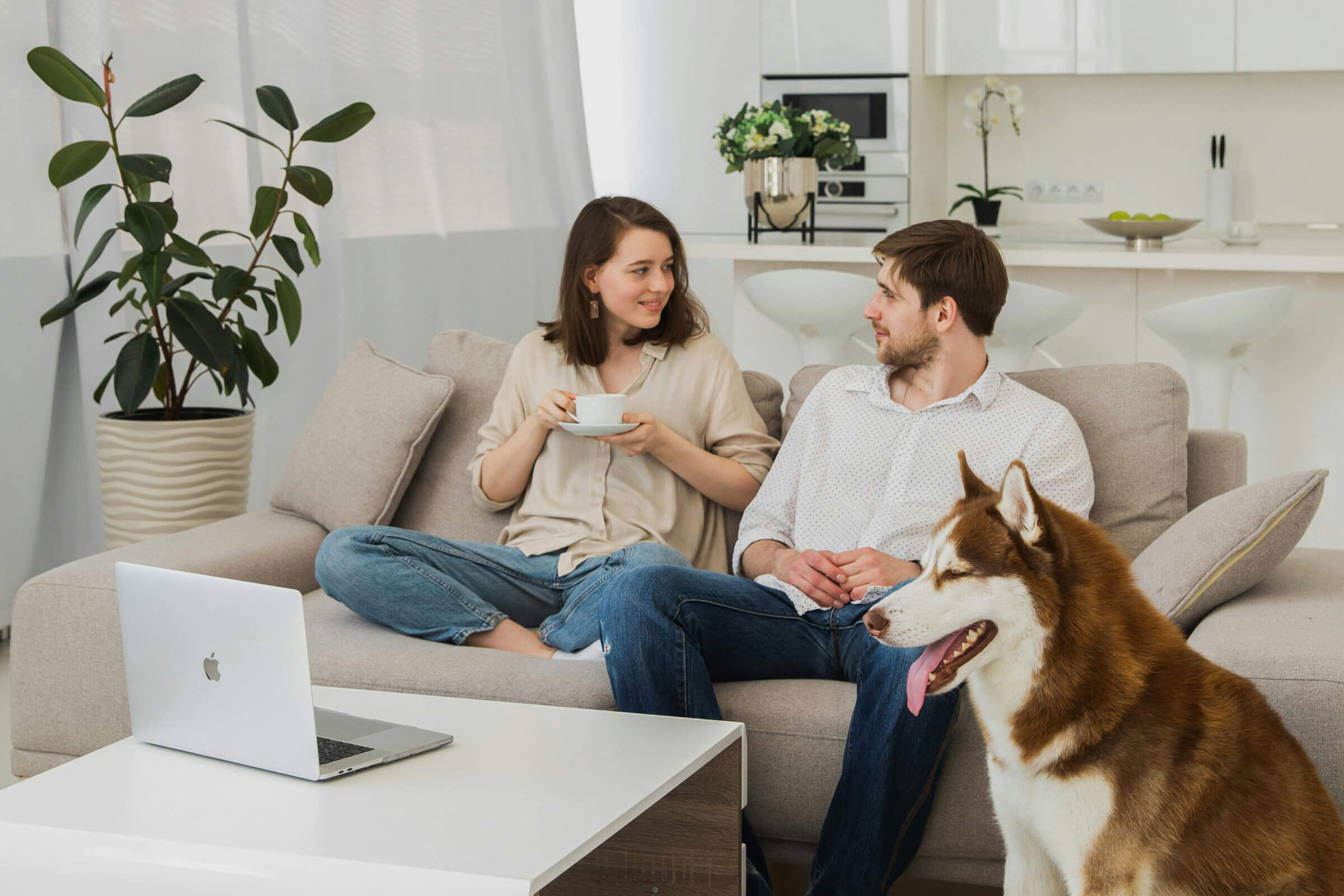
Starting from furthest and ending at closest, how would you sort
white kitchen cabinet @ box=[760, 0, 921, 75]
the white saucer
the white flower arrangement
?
white kitchen cabinet @ box=[760, 0, 921, 75], the white flower arrangement, the white saucer

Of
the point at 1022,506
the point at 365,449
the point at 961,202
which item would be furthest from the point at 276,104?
the point at 961,202

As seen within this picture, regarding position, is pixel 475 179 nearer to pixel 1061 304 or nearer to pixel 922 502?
pixel 1061 304

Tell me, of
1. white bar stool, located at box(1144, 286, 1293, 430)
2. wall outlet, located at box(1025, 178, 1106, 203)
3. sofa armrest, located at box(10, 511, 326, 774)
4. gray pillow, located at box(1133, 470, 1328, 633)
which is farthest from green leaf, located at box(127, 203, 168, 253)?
wall outlet, located at box(1025, 178, 1106, 203)

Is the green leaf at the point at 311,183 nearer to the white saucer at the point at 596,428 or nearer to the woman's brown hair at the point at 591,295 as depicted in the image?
the woman's brown hair at the point at 591,295

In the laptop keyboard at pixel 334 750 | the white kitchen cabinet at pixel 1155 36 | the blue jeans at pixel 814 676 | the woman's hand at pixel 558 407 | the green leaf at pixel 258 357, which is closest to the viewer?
the laptop keyboard at pixel 334 750

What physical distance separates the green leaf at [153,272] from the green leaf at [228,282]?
0.14 m

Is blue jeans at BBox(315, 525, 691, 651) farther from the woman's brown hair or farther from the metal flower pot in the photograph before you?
the metal flower pot

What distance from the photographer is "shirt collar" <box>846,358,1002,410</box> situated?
82.1 inches

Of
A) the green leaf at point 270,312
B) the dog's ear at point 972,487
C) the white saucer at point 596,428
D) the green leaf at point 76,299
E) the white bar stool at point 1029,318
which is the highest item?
the green leaf at point 76,299

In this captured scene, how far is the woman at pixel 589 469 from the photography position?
213cm

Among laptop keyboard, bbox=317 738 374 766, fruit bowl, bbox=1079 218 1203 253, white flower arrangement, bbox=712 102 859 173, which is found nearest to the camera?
laptop keyboard, bbox=317 738 374 766

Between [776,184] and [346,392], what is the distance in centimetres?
192

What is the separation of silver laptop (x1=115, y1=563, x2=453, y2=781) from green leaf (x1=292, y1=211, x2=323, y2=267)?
1658mm

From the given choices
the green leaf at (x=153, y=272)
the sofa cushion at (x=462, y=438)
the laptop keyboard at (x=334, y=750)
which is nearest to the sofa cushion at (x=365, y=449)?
the sofa cushion at (x=462, y=438)
